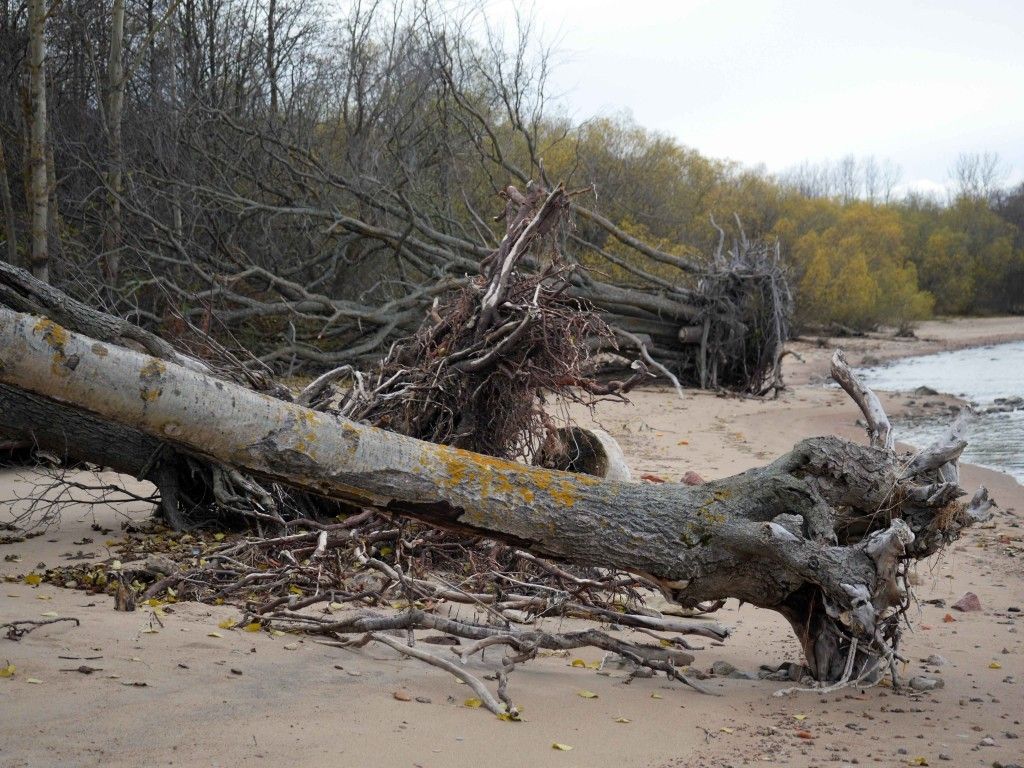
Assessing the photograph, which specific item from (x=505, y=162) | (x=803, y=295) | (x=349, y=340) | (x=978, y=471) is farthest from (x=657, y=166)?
(x=978, y=471)

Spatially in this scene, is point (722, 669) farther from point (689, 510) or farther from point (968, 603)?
point (968, 603)

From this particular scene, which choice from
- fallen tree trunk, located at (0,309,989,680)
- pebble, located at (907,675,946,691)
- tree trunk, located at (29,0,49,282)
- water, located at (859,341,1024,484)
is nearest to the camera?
fallen tree trunk, located at (0,309,989,680)

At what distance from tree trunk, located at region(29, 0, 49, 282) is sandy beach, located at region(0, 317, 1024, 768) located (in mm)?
6291

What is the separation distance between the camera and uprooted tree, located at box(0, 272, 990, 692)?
10.7 feet

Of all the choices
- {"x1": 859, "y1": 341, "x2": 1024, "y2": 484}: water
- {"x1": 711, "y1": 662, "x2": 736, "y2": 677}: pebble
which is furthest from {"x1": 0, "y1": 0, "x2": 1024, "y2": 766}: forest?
{"x1": 859, "y1": 341, "x2": 1024, "y2": 484}: water

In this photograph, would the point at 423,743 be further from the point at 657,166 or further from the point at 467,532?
the point at 657,166

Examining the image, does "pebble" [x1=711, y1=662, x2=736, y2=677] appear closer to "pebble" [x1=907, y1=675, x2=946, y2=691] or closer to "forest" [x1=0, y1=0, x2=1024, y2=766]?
"forest" [x1=0, y1=0, x2=1024, y2=766]

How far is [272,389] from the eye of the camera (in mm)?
6363

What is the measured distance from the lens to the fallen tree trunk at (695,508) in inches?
127

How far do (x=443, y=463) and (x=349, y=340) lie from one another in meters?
11.3

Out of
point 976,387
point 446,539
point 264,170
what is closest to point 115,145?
point 264,170

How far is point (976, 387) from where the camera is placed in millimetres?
20875

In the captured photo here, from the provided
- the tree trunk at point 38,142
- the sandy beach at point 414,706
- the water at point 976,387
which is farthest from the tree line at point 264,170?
the sandy beach at point 414,706

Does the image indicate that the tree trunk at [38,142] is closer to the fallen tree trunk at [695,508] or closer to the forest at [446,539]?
the forest at [446,539]
